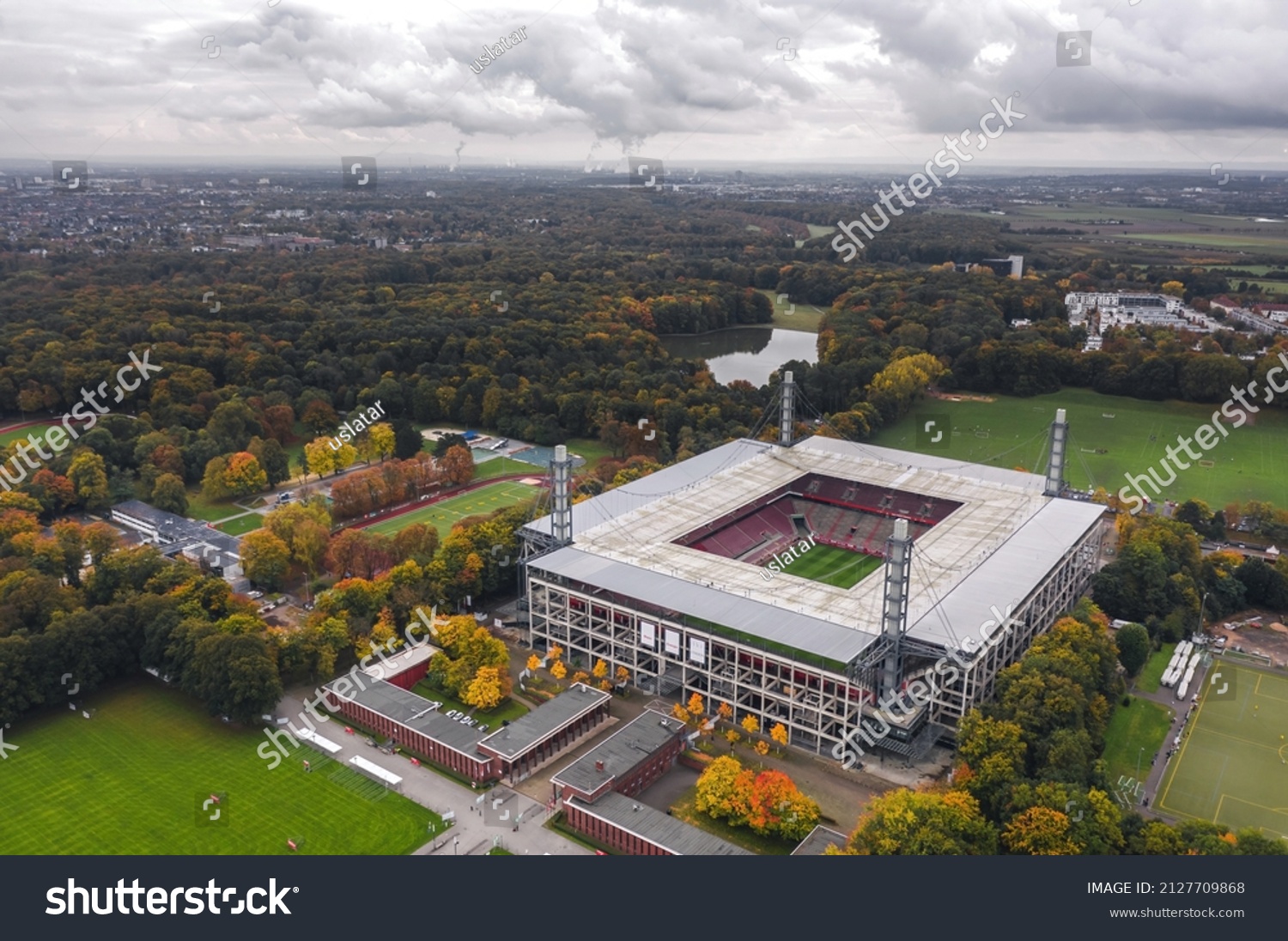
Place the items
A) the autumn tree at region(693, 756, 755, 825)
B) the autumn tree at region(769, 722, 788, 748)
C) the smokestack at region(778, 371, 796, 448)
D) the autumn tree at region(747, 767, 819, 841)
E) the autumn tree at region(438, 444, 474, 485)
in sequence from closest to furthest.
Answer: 1. the autumn tree at region(747, 767, 819, 841)
2. the autumn tree at region(693, 756, 755, 825)
3. the autumn tree at region(769, 722, 788, 748)
4. the smokestack at region(778, 371, 796, 448)
5. the autumn tree at region(438, 444, 474, 485)

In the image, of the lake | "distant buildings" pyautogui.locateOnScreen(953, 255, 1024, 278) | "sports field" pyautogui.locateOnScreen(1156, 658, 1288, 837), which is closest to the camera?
"sports field" pyautogui.locateOnScreen(1156, 658, 1288, 837)

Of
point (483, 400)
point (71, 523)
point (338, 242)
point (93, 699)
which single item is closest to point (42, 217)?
point (338, 242)

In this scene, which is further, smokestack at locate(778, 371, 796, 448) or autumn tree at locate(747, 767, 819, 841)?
smokestack at locate(778, 371, 796, 448)

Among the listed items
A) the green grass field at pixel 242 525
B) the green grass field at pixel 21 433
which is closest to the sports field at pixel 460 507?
the green grass field at pixel 242 525

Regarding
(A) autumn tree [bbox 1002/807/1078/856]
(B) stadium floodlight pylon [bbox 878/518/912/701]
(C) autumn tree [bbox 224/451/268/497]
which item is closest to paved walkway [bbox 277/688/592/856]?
(A) autumn tree [bbox 1002/807/1078/856]

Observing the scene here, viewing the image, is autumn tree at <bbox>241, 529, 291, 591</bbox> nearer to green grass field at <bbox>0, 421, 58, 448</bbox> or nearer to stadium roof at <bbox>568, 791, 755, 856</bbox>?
stadium roof at <bbox>568, 791, 755, 856</bbox>

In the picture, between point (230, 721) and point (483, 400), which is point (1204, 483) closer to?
point (483, 400)

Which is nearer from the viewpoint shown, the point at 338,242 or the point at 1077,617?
the point at 1077,617
